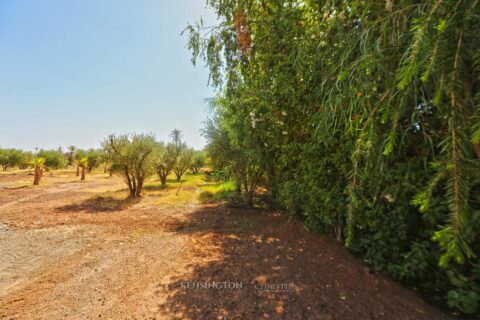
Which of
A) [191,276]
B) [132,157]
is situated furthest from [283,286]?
[132,157]

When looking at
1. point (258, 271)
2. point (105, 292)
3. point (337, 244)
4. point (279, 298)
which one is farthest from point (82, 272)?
point (337, 244)

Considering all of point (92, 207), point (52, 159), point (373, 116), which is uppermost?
point (52, 159)

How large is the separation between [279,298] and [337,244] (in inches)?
78.6

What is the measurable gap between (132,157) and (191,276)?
374 inches

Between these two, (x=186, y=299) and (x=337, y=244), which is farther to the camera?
(x=337, y=244)

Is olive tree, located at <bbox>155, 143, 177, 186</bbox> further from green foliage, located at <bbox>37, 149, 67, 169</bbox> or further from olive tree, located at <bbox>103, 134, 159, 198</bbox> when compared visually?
green foliage, located at <bbox>37, 149, 67, 169</bbox>

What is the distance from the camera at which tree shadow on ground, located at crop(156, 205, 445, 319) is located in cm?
227

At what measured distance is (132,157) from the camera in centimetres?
1084

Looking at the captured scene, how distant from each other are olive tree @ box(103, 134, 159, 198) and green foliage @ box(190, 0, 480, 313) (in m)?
7.25

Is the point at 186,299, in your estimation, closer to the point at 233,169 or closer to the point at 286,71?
the point at 286,71

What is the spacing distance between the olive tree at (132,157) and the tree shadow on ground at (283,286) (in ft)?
27.0

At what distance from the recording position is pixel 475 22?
5.32 ft

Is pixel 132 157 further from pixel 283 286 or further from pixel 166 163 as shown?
pixel 283 286

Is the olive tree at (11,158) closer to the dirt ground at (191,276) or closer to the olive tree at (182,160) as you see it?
the olive tree at (182,160)
